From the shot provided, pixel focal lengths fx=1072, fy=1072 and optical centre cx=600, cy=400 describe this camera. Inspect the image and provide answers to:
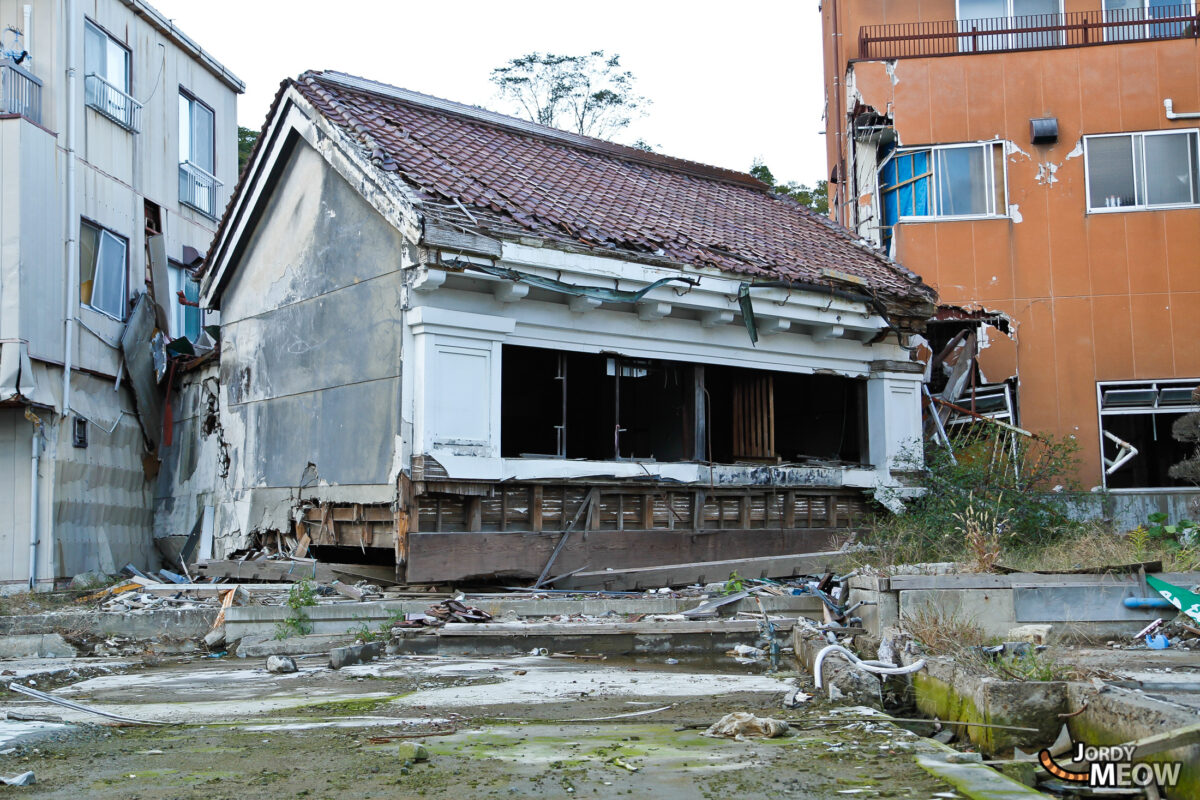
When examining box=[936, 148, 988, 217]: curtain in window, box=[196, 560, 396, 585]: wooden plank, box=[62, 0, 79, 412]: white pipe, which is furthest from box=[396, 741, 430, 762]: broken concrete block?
box=[936, 148, 988, 217]: curtain in window

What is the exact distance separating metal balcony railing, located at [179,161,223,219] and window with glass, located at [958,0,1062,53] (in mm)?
13253

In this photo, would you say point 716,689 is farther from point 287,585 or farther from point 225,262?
point 225,262

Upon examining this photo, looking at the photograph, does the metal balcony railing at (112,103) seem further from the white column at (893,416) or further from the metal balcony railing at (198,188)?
the white column at (893,416)

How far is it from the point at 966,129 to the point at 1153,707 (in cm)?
1457

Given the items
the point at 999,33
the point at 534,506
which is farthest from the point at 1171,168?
the point at 534,506

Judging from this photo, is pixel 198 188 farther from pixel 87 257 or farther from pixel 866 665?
pixel 866 665

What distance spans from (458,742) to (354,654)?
334 centimetres

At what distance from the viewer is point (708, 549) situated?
1298cm

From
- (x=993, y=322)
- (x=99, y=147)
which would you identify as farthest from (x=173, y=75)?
(x=993, y=322)

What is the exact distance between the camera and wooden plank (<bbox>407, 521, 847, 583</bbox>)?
10.9 metres

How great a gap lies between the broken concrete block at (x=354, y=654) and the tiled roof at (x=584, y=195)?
4446mm

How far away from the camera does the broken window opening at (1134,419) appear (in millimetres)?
16719

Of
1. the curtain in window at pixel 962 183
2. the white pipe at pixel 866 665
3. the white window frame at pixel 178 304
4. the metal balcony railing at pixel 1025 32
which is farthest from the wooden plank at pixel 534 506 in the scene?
the metal balcony railing at pixel 1025 32

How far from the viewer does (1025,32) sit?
18062 mm
